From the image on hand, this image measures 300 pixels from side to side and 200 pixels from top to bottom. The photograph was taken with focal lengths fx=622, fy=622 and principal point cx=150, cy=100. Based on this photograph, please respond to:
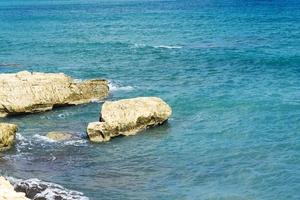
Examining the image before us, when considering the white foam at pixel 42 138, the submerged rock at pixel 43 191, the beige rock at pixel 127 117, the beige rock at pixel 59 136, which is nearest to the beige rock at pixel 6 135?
the white foam at pixel 42 138

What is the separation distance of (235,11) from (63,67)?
218ft

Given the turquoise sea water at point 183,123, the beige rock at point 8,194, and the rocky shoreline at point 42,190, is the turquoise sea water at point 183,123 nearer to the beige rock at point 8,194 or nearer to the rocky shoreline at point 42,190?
the rocky shoreline at point 42,190

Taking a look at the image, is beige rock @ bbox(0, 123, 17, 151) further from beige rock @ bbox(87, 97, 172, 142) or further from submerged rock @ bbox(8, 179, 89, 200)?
submerged rock @ bbox(8, 179, 89, 200)

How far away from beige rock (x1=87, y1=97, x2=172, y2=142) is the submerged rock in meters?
6.61

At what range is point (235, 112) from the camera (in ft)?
124

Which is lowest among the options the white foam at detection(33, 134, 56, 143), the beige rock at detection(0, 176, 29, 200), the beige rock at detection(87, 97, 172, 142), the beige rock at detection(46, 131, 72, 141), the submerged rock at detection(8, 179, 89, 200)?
the white foam at detection(33, 134, 56, 143)

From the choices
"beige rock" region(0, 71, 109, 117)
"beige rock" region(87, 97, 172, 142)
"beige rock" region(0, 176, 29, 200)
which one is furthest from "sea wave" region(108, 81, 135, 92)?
"beige rock" region(0, 176, 29, 200)

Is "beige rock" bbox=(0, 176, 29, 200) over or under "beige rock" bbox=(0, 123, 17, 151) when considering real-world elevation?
over

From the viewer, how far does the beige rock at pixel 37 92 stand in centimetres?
3859

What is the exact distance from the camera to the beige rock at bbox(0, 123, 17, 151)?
105 ft

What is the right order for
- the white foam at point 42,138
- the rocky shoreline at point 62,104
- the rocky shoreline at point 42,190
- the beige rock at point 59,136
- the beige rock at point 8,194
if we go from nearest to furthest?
the beige rock at point 8,194
the rocky shoreline at point 42,190
the rocky shoreline at point 62,104
the white foam at point 42,138
the beige rock at point 59,136

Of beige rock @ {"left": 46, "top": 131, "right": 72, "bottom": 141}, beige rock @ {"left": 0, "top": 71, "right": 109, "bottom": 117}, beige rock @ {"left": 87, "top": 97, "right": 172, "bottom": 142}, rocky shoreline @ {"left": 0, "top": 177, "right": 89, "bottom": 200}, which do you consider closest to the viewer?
rocky shoreline @ {"left": 0, "top": 177, "right": 89, "bottom": 200}

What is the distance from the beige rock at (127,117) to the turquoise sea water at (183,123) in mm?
629

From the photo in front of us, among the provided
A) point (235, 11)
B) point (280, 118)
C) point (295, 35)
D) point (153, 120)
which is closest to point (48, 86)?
point (153, 120)
